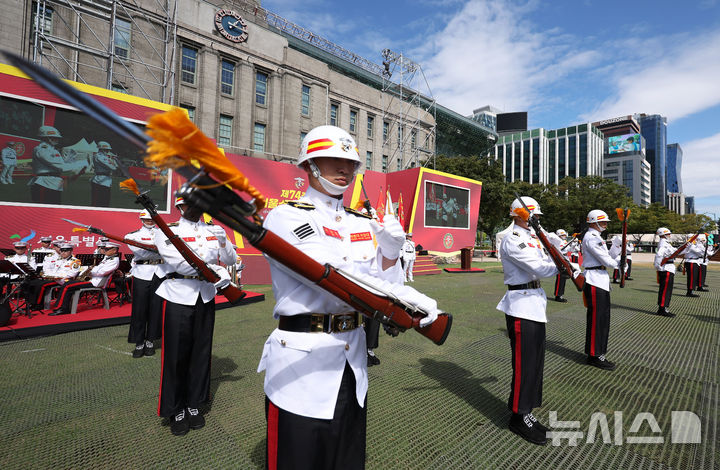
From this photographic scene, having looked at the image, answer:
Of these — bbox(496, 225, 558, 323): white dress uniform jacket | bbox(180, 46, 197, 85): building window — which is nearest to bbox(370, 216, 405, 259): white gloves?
bbox(496, 225, 558, 323): white dress uniform jacket

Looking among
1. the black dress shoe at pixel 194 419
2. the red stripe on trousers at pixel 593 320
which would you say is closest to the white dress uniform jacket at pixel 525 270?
the red stripe on trousers at pixel 593 320

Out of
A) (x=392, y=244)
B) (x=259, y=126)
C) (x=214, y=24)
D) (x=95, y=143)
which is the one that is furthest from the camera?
(x=259, y=126)

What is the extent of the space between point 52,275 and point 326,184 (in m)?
9.45

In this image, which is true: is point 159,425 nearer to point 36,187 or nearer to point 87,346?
point 87,346

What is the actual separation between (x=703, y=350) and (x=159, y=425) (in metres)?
8.40

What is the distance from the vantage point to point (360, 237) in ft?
6.02

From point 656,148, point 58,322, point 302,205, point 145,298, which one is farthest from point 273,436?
point 656,148

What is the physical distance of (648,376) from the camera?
4.62 m

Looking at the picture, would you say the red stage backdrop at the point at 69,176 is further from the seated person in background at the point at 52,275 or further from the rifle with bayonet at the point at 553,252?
the rifle with bayonet at the point at 553,252

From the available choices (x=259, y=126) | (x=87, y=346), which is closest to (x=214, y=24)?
(x=259, y=126)

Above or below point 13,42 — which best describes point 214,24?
above

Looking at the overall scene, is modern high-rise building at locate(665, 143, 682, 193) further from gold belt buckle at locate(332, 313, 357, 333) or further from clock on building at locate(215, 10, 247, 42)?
gold belt buckle at locate(332, 313, 357, 333)

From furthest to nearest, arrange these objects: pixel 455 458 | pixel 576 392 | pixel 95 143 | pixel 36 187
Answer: pixel 95 143 < pixel 36 187 < pixel 576 392 < pixel 455 458

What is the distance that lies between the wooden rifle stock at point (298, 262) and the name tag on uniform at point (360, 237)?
37 cm
